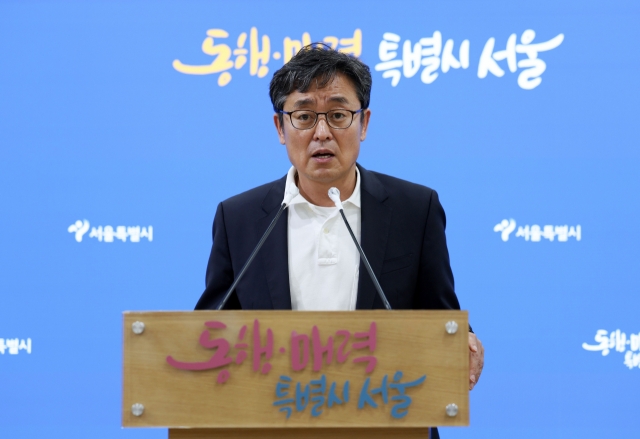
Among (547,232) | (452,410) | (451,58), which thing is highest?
(451,58)

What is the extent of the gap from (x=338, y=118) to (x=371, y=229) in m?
0.26

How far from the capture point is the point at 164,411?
1235 mm

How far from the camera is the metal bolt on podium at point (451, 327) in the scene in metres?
1.23

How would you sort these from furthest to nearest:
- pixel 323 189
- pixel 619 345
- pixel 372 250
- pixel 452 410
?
1. pixel 619 345
2. pixel 323 189
3. pixel 372 250
4. pixel 452 410

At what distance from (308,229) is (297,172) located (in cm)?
17

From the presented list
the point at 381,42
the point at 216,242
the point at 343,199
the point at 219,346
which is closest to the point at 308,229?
the point at 343,199

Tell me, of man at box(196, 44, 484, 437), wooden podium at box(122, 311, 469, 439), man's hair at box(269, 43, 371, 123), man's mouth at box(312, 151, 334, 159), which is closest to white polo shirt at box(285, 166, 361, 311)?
man at box(196, 44, 484, 437)

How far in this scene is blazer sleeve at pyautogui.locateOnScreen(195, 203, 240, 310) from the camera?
1813mm

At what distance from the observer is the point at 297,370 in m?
1.24

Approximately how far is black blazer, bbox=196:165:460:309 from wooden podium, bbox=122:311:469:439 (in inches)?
17.1

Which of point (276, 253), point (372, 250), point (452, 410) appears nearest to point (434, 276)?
point (372, 250)

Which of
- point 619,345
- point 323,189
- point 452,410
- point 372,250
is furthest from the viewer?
point 619,345

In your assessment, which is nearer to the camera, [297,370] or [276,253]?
[297,370]

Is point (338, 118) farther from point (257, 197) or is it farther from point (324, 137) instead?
point (257, 197)
